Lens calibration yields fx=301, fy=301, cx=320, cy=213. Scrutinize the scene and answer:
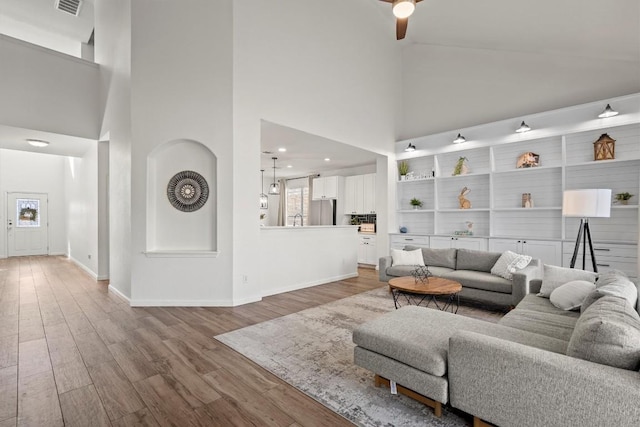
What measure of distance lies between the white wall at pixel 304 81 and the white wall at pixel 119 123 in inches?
62.4

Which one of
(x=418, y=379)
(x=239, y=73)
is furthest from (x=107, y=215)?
(x=418, y=379)

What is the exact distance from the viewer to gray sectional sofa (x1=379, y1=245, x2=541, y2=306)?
3.85 meters

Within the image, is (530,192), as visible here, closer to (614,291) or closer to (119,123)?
(614,291)

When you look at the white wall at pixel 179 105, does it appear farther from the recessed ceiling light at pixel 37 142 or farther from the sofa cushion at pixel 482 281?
the sofa cushion at pixel 482 281

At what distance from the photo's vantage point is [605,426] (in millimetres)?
1294

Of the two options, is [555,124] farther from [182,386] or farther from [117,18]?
[117,18]

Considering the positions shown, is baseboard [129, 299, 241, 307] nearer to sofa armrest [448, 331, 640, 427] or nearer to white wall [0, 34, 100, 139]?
sofa armrest [448, 331, 640, 427]

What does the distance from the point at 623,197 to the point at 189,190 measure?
6.51 m

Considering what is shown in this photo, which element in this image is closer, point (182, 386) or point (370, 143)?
point (182, 386)

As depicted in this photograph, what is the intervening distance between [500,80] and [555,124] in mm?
1463

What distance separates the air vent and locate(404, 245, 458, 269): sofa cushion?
345 inches

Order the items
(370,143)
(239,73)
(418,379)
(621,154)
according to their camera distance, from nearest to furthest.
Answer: (418,379) → (239,73) → (621,154) → (370,143)

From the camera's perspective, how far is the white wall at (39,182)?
9.03 metres

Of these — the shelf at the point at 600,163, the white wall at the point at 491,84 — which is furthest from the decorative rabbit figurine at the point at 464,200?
the shelf at the point at 600,163
